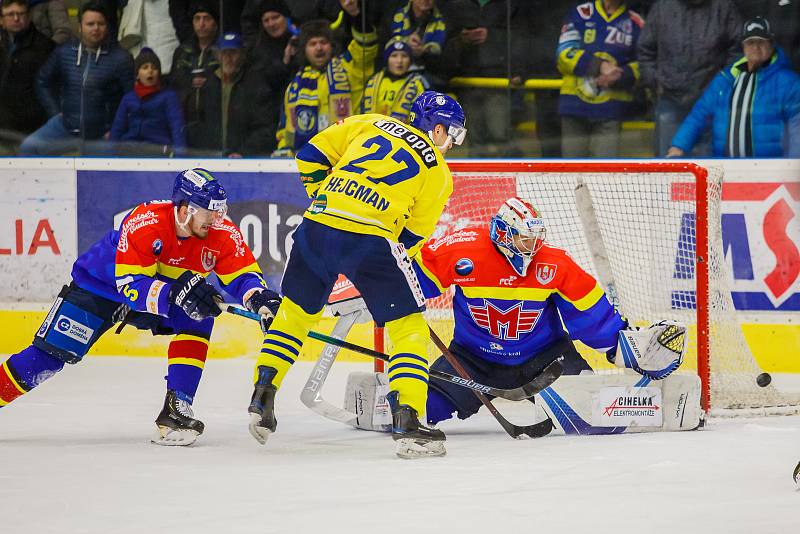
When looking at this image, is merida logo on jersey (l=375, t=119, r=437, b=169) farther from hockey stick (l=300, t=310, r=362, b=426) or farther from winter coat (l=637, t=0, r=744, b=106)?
winter coat (l=637, t=0, r=744, b=106)

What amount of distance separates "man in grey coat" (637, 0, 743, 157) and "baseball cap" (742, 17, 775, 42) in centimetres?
4

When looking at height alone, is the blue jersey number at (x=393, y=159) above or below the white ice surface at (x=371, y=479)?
above

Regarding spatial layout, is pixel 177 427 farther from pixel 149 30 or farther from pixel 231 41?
pixel 149 30

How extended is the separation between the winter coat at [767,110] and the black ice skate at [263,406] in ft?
9.58

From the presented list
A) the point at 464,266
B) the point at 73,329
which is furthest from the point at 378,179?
the point at 73,329

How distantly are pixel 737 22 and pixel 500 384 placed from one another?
2483 millimetres

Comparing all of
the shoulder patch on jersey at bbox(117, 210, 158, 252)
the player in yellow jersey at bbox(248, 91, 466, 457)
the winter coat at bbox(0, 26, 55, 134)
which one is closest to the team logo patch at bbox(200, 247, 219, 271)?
the shoulder patch on jersey at bbox(117, 210, 158, 252)

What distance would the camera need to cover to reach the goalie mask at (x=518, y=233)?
4.39 metres

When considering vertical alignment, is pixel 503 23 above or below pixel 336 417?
above

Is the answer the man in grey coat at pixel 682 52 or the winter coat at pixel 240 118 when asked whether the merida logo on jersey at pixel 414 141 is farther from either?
the winter coat at pixel 240 118

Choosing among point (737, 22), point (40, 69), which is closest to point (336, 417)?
point (737, 22)

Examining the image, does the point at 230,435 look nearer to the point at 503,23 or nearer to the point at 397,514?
the point at 397,514

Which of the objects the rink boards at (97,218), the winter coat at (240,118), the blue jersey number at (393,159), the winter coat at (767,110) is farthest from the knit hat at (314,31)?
the blue jersey number at (393,159)

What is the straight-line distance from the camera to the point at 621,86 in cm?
627
